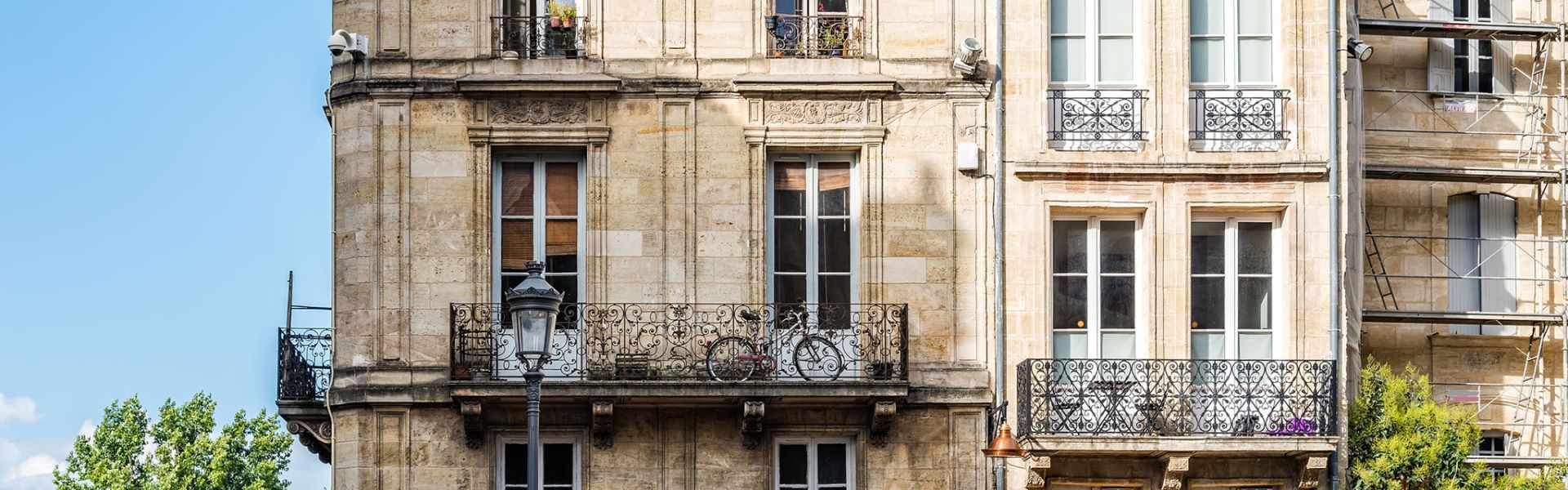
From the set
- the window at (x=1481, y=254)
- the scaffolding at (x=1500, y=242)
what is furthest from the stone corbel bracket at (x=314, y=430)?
the window at (x=1481, y=254)

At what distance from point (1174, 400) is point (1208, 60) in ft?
10.9

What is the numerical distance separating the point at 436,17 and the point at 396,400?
11.8ft

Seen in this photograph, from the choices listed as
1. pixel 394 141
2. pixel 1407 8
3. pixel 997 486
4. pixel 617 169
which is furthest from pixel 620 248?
pixel 1407 8

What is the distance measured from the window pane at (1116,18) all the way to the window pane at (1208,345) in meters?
2.95

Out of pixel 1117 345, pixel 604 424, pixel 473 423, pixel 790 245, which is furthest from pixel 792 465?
pixel 1117 345

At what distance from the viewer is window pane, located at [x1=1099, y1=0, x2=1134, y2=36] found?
65.9 ft

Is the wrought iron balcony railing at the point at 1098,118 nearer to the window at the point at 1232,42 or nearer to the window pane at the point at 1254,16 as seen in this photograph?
the window at the point at 1232,42

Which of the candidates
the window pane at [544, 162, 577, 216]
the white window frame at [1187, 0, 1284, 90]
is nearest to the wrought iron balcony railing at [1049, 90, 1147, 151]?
the white window frame at [1187, 0, 1284, 90]

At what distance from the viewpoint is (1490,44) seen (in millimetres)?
21984

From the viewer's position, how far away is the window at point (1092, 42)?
20000 mm

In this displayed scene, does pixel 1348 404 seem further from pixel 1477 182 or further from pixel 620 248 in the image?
pixel 620 248

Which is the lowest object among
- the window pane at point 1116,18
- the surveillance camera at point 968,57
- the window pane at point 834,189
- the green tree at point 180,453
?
the green tree at point 180,453

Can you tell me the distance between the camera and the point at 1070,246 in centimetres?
Result: 1994

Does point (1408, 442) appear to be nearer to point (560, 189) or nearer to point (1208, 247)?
point (1208, 247)
